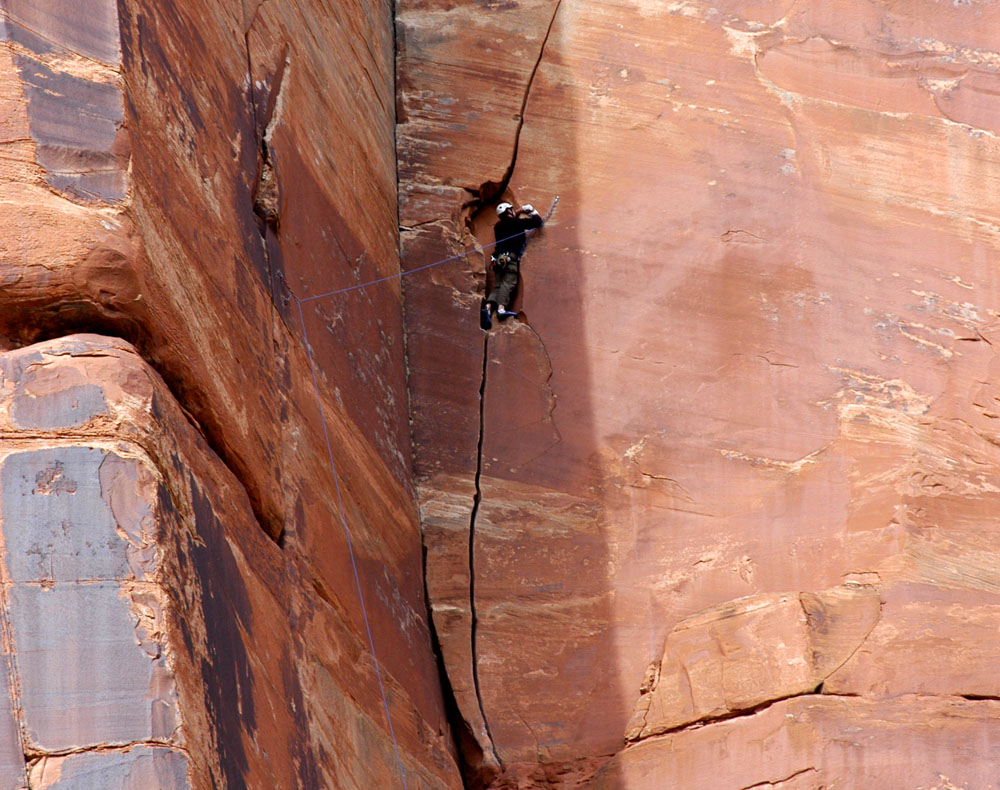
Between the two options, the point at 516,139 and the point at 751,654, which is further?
the point at 516,139

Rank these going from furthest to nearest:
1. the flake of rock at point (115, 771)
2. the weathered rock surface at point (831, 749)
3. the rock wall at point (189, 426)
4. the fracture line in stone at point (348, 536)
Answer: the weathered rock surface at point (831, 749) < the fracture line in stone at point (348, 536) < the rock wall at point (189, 426) < the flake of rock at point (115, 771)

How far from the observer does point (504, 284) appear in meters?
7.95

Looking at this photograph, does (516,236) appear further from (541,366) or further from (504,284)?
(541,366)

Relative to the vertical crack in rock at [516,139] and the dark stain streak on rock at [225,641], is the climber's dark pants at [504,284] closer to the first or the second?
the vertical crack in rock at [516,139]

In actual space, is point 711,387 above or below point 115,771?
above

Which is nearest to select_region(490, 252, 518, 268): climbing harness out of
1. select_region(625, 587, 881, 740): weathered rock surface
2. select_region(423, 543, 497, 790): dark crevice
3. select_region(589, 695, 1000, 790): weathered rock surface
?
select_region(423, 543, 497, 790): dark crevice

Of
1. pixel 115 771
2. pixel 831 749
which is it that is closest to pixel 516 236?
pixel 831 749

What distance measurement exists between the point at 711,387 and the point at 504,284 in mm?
1283

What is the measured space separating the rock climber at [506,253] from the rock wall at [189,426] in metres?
1.18

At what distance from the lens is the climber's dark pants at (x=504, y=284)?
7938 mm

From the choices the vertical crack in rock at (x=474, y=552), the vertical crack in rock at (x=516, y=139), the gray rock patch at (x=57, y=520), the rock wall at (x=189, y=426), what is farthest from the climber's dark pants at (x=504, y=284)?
the gray rock patch at (x=57, y=520)

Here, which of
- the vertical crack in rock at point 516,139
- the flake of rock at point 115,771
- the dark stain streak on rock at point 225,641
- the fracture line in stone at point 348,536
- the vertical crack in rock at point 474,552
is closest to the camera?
the flake of rock at point 115,771

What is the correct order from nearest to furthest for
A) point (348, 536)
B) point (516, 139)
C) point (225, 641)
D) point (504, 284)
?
point (225, 641) < point (348, 536) < point (504, 284) < point (516, 139)

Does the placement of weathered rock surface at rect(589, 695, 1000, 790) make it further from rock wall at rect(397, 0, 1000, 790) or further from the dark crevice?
the dark crevice
